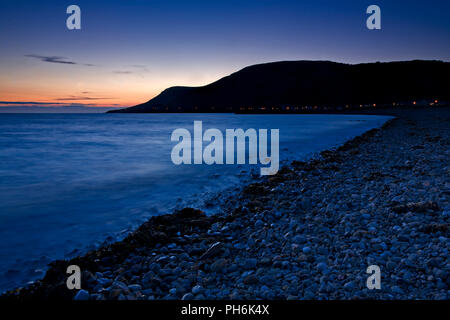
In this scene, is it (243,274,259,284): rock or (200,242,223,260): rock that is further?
(200,242,223,260): rock

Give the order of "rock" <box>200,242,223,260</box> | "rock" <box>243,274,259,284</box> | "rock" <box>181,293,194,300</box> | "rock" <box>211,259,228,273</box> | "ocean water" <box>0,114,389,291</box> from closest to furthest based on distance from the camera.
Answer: "rock" <box>181,293,194,300</box> → "rock" <box>243,274,259,284</box> → "rock" <box>211,259,228,273</box> → "rock" <box>200,242,223,260</box> → "ocean water" <box>0,114,389,291</box>

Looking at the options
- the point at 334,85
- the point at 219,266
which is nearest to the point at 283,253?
the point at 219,266

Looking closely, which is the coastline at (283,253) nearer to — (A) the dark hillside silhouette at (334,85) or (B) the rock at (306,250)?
(B) the rock at (306,250)

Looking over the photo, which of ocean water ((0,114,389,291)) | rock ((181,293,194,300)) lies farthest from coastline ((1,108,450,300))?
ocean water ((0,114,389,291))

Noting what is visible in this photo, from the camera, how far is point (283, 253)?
370 cm

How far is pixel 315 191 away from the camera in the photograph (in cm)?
679

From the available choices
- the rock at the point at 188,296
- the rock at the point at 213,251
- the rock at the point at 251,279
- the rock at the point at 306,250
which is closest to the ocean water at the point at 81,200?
the rock at the point at 213,251

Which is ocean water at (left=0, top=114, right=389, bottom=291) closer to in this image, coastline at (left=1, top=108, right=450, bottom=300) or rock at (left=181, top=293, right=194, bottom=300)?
coastline at (left=1, top=108, right=450, bottom=300)

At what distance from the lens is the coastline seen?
9.63 feet

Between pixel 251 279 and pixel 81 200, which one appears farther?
pixel 81 200

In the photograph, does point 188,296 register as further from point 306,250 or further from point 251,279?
point 306,250

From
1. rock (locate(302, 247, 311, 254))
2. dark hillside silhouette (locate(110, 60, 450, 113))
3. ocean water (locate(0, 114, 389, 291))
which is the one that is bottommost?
ocean water (locate(0, 114, 389, 291))
